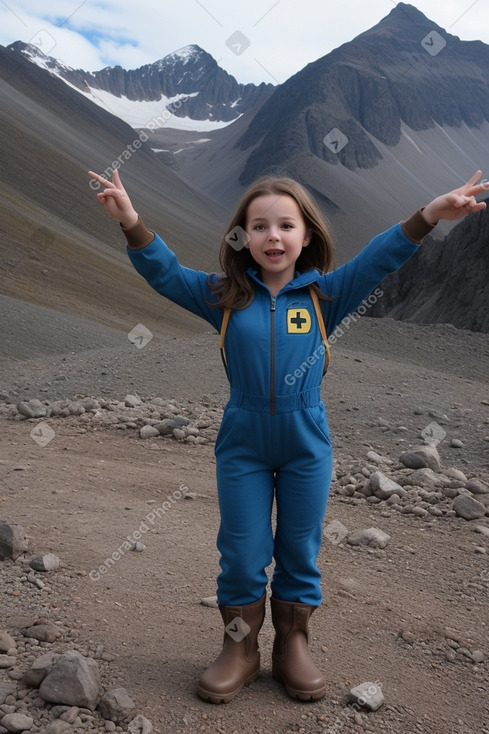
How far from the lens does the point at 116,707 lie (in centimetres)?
274

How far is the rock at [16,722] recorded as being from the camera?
8.53 ft

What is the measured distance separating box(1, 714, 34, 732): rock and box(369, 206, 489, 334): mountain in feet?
66.7

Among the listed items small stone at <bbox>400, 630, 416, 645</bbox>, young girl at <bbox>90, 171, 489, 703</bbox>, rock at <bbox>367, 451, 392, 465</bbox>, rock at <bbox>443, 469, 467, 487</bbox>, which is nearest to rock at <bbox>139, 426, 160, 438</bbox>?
rock at <bbox>367, 451, 392, 465</bbox>

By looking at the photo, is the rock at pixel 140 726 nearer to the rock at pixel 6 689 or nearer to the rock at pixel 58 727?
the rock at pixel 58 727

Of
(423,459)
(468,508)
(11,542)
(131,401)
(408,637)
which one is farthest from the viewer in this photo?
(131,401)

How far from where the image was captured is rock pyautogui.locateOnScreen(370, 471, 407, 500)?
5570mm

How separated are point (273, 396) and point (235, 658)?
1.07 metres

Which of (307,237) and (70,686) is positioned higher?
(307,237)

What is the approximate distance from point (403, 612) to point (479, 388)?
29.4 ft

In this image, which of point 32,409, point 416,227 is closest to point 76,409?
point 32,409

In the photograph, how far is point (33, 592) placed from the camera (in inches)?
144

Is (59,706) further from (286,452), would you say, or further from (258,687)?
(286,452)

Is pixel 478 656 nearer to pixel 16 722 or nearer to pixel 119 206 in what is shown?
pixel 16 722

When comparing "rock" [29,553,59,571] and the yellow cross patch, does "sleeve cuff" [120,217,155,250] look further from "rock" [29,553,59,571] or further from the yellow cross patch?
"rock" [29,553,59,571]
